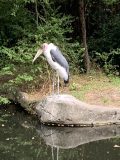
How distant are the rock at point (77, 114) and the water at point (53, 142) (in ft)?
0.72

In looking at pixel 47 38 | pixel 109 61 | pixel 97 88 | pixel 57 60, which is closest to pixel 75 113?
pixel 57 60

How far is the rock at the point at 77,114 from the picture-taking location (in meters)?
10.7

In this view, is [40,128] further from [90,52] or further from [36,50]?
[90,52]

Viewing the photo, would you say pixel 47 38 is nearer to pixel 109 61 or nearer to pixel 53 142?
pixel 109 61

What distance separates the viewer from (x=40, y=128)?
10.7 m

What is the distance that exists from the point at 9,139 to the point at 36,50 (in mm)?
3793

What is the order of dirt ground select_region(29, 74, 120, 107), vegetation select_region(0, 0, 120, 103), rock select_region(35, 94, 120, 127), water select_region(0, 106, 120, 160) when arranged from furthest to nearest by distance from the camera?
vegetation select_region(0, 0, 120, 103) → dirt ground select_region(29, 74, 120, 107) → rock select_region(35, 94, 120, 127) → water select_region(0, 106, 120, 160)

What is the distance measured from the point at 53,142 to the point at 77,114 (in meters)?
1.12

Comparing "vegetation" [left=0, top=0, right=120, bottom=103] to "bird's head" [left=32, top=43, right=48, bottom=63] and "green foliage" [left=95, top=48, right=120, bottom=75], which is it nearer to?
"green foliage" [left=95, top=48, right=120, bottom=75]

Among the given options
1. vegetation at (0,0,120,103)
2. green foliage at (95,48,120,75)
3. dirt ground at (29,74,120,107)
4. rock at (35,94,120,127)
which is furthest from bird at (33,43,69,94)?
green foliage at (95,48,120,75)

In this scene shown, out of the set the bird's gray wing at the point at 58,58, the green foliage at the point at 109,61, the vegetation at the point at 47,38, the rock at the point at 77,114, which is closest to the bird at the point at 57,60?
the bird's gray wing at the point at 58,58

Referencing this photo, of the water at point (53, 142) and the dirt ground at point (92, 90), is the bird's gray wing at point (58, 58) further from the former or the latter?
the water at point (53, 142)

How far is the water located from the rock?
220mm

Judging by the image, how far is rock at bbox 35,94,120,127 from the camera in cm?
1067
